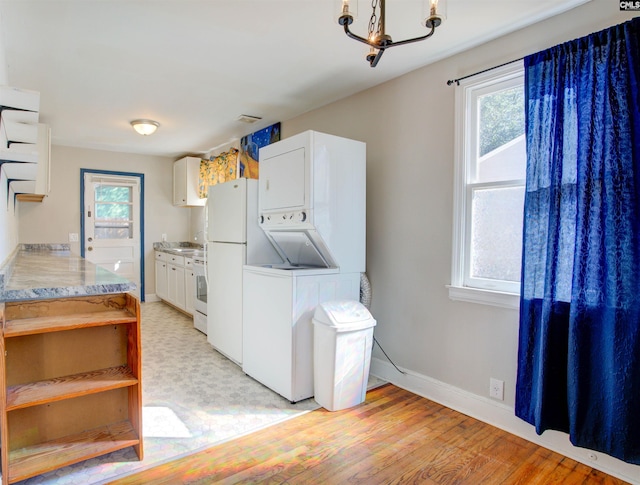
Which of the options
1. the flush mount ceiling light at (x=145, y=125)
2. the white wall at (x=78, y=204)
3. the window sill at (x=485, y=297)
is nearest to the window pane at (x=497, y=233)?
the window sill at (x=485, y=297)

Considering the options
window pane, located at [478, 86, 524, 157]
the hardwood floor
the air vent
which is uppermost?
the air vent

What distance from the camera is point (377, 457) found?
2.03 m

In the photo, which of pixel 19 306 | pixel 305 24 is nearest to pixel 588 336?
pixel 305 24

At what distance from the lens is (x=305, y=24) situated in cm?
225

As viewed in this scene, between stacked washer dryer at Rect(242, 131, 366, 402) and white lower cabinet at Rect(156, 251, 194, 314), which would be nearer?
stacked washer dryer at Rect(242, 131, 366, 402)

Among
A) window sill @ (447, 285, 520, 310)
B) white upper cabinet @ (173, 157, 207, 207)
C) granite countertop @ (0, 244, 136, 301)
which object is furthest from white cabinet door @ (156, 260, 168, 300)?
window sill @ (447, 285, 520, 310)

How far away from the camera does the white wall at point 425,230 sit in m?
2.37

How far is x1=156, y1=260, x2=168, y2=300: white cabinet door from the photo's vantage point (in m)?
5.81

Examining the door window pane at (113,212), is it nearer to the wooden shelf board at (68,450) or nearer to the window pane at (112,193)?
the window pane at (112,193)

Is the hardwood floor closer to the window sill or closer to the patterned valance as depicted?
the window sill

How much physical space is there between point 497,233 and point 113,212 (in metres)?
5.64

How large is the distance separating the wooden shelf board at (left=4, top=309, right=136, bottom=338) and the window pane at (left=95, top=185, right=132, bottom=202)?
4515mm

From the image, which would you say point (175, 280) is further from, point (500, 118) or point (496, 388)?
point (500, 118)

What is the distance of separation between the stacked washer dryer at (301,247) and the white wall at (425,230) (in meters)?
0.24
